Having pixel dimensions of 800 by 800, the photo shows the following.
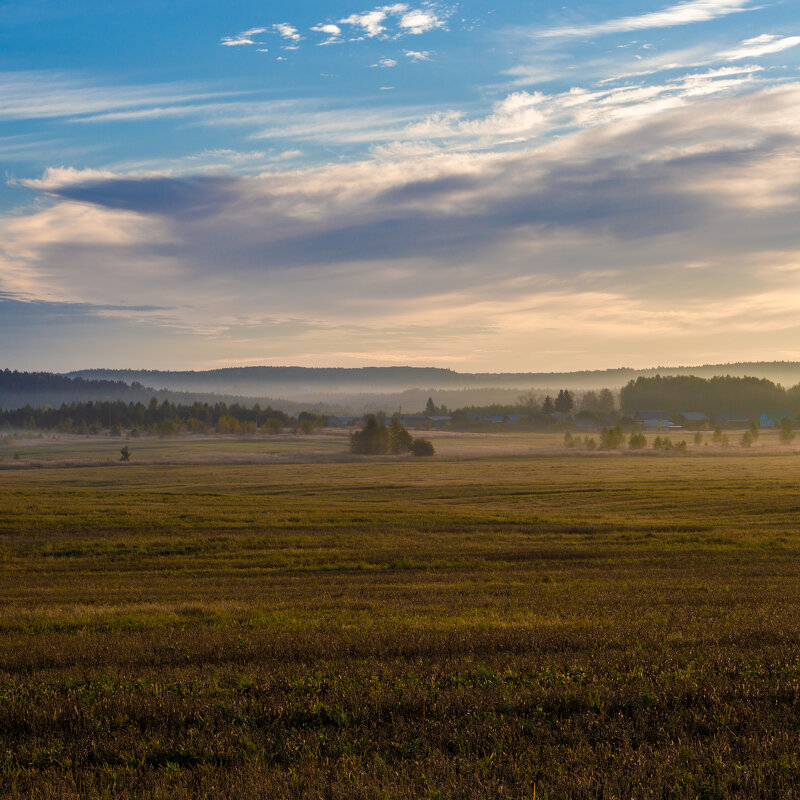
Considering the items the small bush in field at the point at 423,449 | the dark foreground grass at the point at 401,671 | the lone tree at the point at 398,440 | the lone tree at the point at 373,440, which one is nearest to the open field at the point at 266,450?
the small bush in field at the point at 423,449

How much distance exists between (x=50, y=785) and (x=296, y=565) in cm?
1846

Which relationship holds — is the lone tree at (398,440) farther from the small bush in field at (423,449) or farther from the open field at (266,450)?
the open field at (266,450)

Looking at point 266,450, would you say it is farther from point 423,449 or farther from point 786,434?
point 786,434

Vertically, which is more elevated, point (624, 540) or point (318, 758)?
point (318, 758)

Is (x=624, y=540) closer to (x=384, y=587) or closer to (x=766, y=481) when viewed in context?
(x=384, y=587)

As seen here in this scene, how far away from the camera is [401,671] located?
8961mm

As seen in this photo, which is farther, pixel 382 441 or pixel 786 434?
pixel 786 434

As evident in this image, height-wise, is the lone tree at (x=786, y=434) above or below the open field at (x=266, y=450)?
above

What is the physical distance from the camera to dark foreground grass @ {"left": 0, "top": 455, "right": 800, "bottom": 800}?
6.03 m

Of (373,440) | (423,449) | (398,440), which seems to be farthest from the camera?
(398,440)

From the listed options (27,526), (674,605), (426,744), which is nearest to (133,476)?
(27,526)

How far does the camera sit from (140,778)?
609cm

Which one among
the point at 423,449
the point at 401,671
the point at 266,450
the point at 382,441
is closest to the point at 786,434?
the point at 423,449

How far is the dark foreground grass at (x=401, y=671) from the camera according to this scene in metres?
6.03
